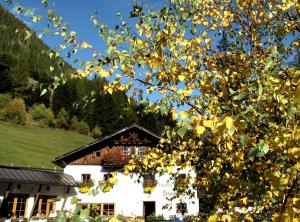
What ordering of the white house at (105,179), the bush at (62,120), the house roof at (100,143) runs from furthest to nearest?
1. the bush at (62,120)
2. the house roof at (100,143)
3. the white house at (105,179)

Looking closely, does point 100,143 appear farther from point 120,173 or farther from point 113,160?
point 120,173

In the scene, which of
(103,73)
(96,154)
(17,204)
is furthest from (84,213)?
(96,154)

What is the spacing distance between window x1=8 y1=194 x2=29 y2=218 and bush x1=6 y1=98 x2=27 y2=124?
53030 millimetres

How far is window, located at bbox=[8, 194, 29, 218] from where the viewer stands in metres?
28.6

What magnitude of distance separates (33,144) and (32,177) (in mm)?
40326

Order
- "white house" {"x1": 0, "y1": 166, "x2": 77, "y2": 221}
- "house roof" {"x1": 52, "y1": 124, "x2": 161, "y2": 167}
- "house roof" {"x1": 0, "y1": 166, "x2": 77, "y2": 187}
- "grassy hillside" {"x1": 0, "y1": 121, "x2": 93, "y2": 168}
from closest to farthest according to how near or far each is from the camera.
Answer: "house roof" {"x1": 0, "y1": 166, "x2": 77, "y2": 187}
"white house" {"x1": 0, "y1": 166, "x2": 77, "y2": 221}
"house roof" {"x1": 52, "y1": 124, "x2": 161, "y2": 167}
"grassy hillside" {"x1": 0, "y1": 121, "x2": 93, "y2": 168}

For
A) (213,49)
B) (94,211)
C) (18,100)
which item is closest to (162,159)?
(213,49)

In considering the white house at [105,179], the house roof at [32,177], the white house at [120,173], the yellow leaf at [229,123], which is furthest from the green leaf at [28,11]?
the white house at [120,173]

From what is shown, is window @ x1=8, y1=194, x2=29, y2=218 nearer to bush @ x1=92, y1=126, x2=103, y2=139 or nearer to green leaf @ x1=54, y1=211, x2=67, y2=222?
green leaf @ x1=54, y1=211, x2=67, y2=222

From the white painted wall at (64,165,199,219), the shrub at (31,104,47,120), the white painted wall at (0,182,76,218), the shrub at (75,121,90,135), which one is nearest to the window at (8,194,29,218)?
the white painted wall at (0,182,76,218)

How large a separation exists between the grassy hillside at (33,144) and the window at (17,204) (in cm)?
2069

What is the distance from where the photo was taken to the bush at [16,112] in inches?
3088

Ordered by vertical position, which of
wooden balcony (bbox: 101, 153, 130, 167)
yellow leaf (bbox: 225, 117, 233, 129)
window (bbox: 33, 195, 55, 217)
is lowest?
window (bbox: 33, 195, 55, 217)

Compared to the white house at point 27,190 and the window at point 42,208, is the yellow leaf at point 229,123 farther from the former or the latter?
the window at point 42,208
